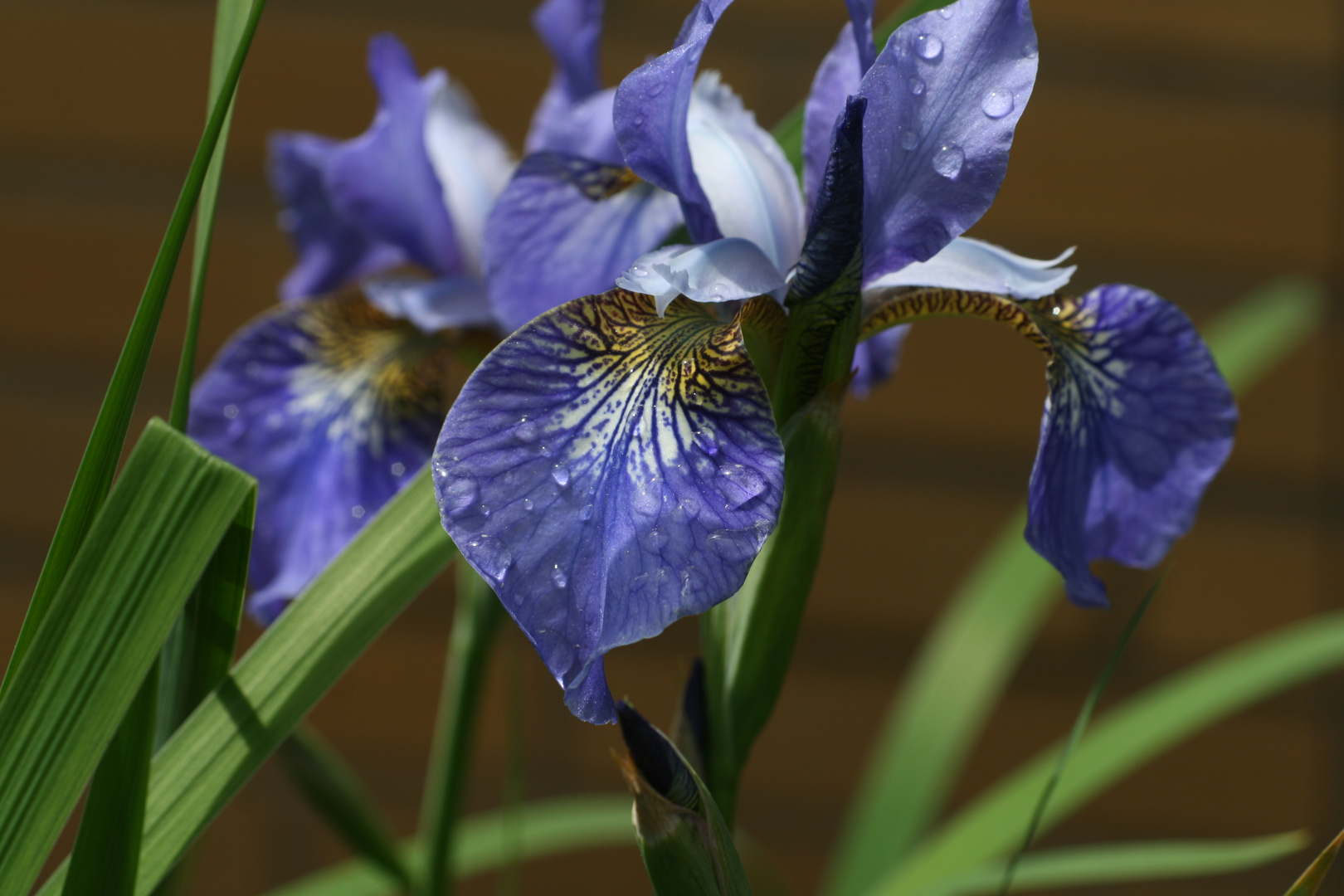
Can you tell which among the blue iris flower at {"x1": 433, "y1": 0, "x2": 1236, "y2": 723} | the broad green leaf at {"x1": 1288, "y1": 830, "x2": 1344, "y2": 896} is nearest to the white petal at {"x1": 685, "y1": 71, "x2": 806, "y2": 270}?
the blue iris flower at {"x1": 433, "y1": 0, "x2": 1236, "y2": 723}

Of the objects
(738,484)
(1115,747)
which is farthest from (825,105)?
(1115,747)

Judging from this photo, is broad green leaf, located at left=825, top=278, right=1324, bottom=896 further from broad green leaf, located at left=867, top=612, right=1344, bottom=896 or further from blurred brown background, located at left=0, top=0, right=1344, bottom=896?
blurred brown background, located at left=0, top=0, right=1344, bottom=896

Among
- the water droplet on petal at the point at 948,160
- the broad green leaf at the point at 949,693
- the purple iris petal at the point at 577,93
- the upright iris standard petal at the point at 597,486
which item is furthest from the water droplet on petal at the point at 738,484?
the broad green leaf at the point at 949,693

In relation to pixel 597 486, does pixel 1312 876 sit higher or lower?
lower

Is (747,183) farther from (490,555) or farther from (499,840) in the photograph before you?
(499,840)

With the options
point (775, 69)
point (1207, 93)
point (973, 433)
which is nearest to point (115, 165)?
point (775, 69)

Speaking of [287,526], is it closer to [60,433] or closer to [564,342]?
[564,342]
